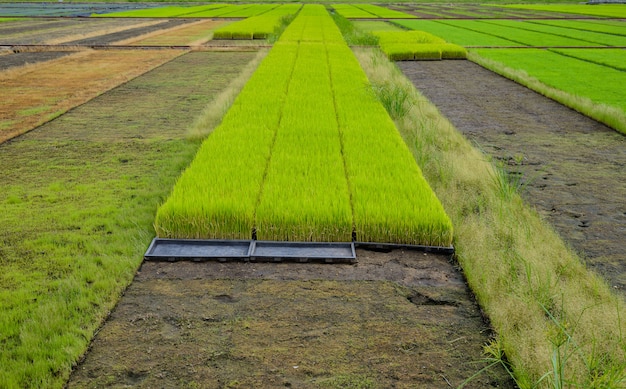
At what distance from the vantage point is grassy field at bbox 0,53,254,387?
2551 mm

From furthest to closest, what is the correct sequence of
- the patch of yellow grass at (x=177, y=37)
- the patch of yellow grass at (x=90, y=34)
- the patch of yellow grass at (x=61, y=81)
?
1. the patch of yellow grass at (x=177, y=37)
2. the patch of yellow grass at (x=90, y=34)
3. the patch of yellow grass at (x=61, y=81)

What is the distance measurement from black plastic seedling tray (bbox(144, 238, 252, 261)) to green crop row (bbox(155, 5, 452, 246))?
71 mm

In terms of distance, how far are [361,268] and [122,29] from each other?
2247 cm

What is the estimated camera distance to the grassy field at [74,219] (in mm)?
2551

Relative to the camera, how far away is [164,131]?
6648 mm

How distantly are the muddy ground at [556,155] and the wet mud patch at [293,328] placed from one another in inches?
49.3

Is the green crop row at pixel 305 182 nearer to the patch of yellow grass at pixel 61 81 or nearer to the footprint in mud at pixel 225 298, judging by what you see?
the footprint in mud at pixel 225 298

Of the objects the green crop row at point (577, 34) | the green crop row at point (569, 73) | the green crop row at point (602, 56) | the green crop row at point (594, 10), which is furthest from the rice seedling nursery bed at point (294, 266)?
the green crop row at point (594, 10)

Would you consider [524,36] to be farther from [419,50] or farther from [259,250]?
[259,250]

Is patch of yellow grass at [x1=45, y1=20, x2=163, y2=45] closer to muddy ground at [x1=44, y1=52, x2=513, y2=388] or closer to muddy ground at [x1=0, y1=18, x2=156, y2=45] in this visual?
muddy ground at [x1=0, y1=18, x2=156, y2=45]

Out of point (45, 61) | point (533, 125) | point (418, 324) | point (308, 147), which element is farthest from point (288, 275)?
point (45, 61)

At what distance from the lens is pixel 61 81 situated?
400 inches

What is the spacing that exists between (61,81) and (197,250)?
8.35 metres

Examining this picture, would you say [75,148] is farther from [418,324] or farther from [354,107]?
[418,324]
